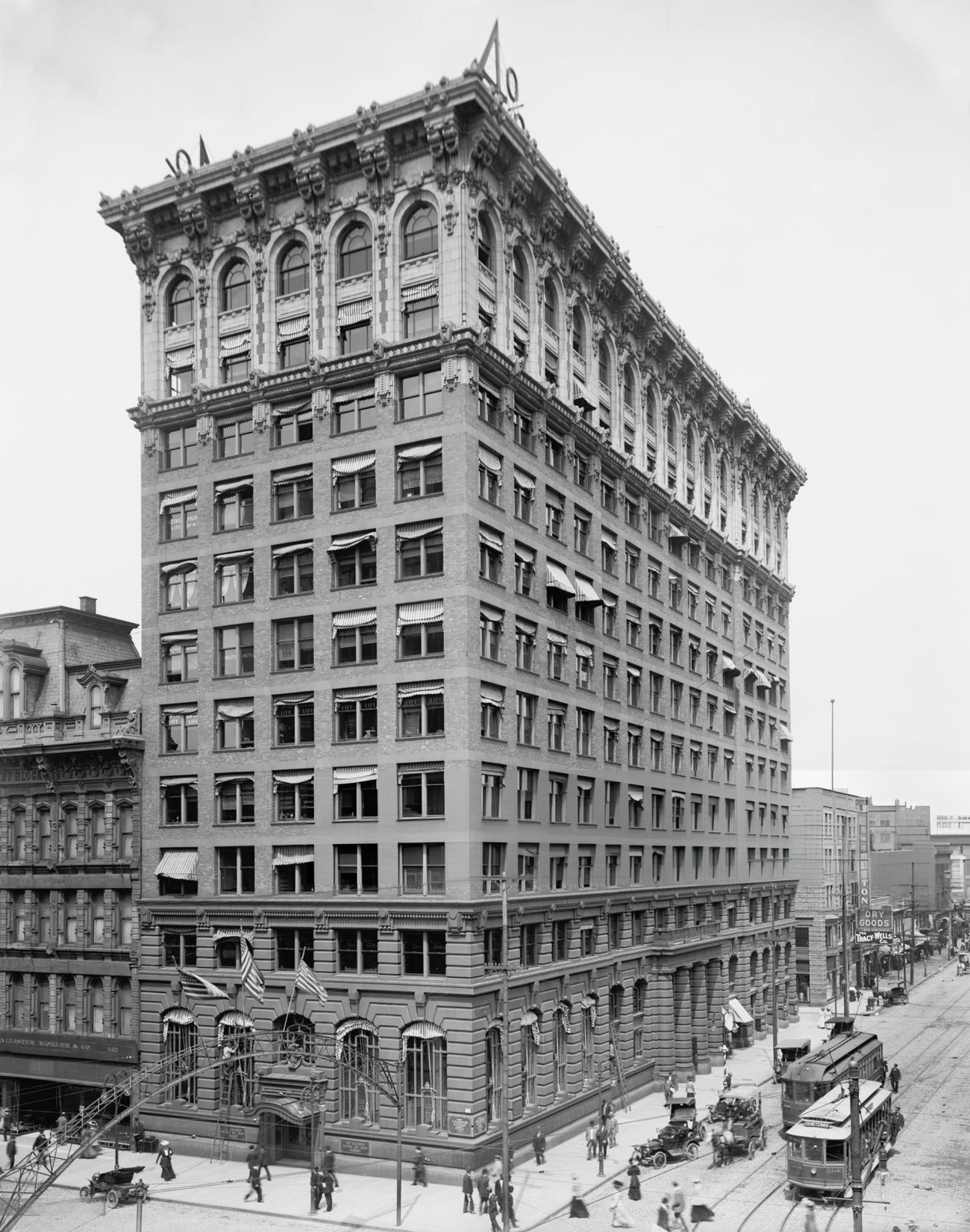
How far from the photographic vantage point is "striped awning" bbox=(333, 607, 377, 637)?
51844 mm

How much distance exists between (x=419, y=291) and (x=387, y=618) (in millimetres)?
13326

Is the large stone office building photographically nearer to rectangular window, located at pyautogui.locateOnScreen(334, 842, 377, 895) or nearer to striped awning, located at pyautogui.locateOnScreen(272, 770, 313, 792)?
rectangular window, located at pyautogui.locateOnScreen(334, 842, 377, 895)

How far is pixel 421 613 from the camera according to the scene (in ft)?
167

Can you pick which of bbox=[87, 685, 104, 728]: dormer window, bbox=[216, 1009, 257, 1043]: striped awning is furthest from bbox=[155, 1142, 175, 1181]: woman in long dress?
bbox=[87, 685, 104, 728]: dormer window

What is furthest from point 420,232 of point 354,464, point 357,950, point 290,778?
point 357,950

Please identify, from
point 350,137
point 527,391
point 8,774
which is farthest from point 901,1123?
point 350,137

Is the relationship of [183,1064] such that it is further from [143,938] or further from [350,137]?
[350,137]

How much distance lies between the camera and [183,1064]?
173 ft

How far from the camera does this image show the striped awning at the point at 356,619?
51844mm

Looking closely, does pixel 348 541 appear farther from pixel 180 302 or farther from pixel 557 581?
pixel 180 302

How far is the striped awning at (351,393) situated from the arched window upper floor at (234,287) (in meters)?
6.96

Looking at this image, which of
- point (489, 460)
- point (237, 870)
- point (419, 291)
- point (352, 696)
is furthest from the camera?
point (237, 870)

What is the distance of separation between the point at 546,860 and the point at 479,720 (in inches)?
369

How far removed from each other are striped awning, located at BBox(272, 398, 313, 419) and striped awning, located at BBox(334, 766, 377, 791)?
15187 millimetres
